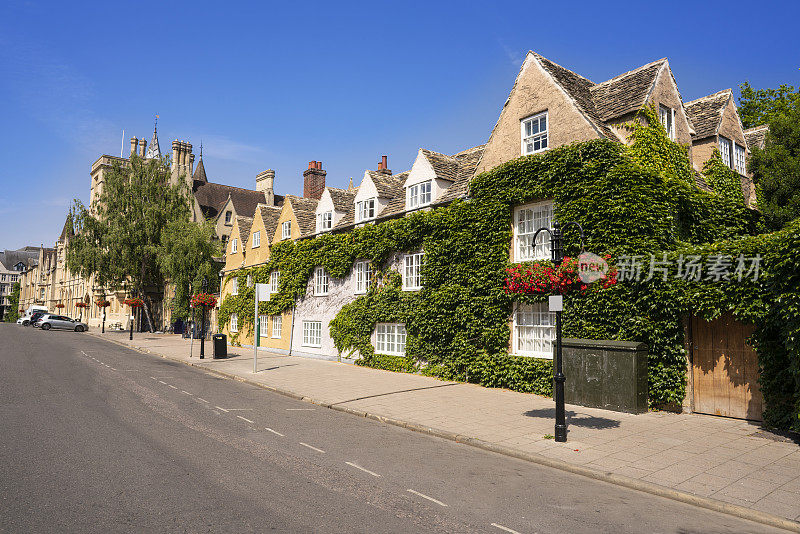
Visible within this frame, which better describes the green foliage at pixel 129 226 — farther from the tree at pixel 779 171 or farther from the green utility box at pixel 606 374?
the tree at pixel 779 171

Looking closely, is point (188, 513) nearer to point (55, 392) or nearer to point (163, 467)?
point (163, 467)

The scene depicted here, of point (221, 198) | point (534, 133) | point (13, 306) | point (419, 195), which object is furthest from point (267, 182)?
point (13, 306)

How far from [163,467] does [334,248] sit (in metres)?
17.4

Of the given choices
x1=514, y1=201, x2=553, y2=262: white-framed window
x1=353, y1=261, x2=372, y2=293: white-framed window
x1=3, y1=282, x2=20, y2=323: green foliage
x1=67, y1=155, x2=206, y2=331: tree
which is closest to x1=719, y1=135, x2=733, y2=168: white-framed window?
x1=514, y1=201, x2=553, y2=262: white-framed window

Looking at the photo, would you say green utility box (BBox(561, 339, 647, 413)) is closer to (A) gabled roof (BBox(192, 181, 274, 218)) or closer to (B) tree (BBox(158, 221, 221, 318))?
(B) tree (BBox(158, 221, 221, 318))

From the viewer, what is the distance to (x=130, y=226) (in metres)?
43.4

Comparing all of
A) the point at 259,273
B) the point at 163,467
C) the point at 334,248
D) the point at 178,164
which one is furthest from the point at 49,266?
the point at 163,467

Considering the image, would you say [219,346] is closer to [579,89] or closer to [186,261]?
[186,261]

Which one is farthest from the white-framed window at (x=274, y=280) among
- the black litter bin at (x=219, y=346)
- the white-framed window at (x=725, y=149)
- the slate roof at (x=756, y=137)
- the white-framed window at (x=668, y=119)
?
the slate roof at (x=756, y=137)

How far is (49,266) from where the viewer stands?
102062 mm

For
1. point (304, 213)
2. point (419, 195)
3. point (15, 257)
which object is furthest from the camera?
point (15, 257)

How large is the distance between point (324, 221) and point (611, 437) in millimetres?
19817

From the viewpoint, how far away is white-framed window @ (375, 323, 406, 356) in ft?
66.8

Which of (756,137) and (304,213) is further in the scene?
(304,213)
